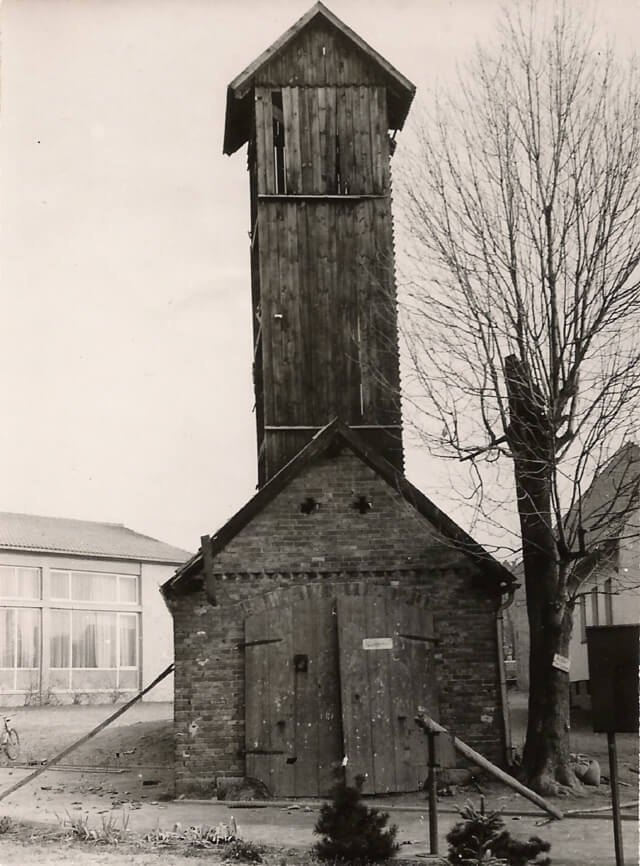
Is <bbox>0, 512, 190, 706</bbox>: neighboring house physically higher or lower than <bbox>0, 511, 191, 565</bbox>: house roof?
lower

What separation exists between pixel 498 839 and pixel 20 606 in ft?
84.1

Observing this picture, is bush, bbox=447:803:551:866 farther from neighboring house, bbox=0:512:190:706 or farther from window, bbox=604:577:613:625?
neighboring house, bbox=0:512:190:706

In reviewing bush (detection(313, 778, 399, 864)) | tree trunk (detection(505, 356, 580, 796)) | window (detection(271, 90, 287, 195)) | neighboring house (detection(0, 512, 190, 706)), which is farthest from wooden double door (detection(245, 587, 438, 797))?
neighboring house (detection(0, 512, 190, 706))

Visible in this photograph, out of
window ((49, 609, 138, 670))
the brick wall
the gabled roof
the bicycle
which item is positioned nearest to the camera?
the brick wall

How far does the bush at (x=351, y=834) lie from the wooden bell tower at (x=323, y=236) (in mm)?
7578

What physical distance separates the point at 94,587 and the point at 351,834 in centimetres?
2675

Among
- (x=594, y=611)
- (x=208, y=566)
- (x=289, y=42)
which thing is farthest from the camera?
(x=594, y=611)

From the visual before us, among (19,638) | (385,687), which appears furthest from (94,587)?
(385,687)

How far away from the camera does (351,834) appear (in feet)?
31.8

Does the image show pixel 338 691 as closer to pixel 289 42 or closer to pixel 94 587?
pixel 289 42

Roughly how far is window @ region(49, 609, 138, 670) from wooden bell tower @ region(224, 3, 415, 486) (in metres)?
17.8

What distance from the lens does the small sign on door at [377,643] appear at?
14.5 metres

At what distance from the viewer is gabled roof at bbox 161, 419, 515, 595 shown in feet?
48.5

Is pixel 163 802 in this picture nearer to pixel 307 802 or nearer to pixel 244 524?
pixel 307 802
